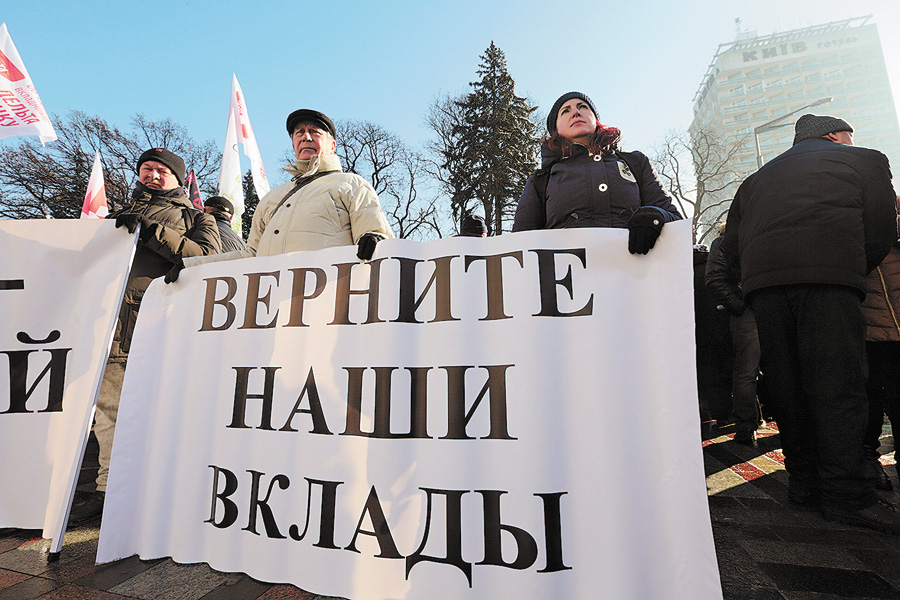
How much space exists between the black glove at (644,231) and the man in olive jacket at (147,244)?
7.39 ft

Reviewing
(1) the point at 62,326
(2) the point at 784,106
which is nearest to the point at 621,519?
(1) the point at 62,326

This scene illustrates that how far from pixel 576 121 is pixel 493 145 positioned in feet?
68.5

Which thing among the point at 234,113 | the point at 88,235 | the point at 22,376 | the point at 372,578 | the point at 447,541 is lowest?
the point at 372,578

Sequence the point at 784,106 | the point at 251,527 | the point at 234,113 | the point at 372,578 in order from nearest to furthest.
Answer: the point at 372,578 → the point at 251,527 → the point at 234,113 → the point at 784,106

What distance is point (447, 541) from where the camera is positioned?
4.41 feet

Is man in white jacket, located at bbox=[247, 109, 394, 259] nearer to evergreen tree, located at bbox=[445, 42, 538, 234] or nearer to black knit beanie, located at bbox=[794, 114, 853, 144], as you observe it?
black knit beanie, located at bbox=[794, 114, 853, 144]

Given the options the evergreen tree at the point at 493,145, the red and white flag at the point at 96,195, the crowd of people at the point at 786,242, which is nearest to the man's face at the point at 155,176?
the crowd of people at the point at 786,242

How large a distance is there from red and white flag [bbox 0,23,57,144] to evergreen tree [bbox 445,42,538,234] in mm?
17704

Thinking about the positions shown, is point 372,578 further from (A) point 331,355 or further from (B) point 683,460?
(B) point 683,460

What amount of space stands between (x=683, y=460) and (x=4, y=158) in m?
22.7

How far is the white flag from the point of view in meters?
8.51

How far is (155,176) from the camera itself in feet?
9.27

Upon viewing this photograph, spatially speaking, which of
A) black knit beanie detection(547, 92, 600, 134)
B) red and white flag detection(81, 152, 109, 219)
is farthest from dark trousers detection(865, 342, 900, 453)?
red and white flag detection(81, 152, 109, 219)

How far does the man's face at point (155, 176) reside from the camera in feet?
9.21
